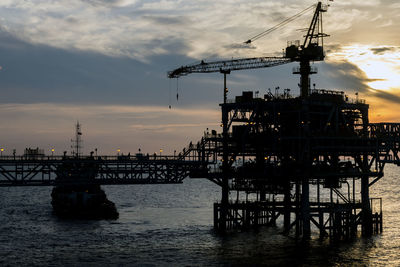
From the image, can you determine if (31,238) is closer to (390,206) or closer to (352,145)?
(352,145)

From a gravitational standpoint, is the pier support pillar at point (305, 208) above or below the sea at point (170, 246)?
above

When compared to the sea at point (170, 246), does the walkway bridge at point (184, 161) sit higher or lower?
higher

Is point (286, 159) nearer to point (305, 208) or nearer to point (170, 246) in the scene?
point (305, 208)

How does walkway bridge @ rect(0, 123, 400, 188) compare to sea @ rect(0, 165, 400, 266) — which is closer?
sea @ rect(0, 165, 400, 266)

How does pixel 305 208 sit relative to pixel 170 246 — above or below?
above

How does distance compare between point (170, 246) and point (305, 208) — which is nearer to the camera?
point (170, 246)

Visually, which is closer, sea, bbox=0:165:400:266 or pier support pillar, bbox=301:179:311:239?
sea, bbox=0:165:400:266

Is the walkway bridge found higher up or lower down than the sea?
higher up

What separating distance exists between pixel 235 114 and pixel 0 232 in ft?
152

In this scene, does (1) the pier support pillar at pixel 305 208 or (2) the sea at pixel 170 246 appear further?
(1) the pier support pillar at pixel 305 208

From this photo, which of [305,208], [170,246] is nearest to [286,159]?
[305,208]

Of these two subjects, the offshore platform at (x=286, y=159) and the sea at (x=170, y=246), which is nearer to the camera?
the sea at (x=170, y=246)

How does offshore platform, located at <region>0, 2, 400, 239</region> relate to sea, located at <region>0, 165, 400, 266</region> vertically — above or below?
above

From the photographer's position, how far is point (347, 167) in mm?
91312
